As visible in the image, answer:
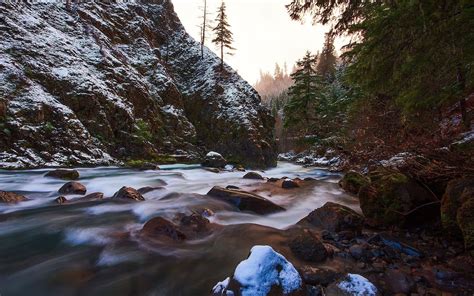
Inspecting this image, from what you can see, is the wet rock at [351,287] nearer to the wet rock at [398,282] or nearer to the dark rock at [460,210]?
the wet rock at [398,282]

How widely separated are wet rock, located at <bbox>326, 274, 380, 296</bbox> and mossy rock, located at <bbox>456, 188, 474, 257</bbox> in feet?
5.13

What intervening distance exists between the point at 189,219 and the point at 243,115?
20341mm

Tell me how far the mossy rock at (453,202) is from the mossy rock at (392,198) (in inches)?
28.8

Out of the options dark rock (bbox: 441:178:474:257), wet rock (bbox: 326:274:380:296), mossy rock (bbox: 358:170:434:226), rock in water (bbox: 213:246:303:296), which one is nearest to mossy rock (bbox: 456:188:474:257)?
dark rock (bbox: 441:178:474:257)

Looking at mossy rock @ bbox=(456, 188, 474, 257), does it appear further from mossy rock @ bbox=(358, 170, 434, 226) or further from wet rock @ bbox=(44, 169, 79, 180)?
wet rock @ bbox=(44, 169, 79, 180)

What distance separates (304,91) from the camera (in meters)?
25.5

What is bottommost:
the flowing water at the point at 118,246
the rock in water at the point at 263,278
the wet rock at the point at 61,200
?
the flowing water at the point at 118,246

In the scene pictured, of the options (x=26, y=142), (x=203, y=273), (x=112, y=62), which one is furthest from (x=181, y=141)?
(x=203, y=273)

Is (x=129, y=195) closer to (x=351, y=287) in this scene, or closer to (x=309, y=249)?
(x=309, y=249)

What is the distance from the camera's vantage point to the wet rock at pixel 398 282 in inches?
129

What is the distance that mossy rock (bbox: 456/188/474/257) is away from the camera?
3.45 meters

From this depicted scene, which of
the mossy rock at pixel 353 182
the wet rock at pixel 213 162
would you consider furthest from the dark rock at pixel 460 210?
the wet rock at pixel 213 162

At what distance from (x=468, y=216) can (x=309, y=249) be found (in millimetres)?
2113

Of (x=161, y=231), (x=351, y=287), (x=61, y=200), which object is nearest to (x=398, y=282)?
(x=351, y=287)
